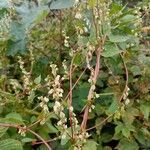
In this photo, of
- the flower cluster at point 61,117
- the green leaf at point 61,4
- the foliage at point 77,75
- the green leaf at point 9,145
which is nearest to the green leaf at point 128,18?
the foliage at point 77,75

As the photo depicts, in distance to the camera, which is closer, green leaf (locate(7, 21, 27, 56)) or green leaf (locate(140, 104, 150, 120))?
green leaf (locate(140, 104, 150, 120))

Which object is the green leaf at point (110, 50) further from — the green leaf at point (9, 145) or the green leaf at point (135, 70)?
the green leaf at point (9, 145)

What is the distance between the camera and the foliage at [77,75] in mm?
1497

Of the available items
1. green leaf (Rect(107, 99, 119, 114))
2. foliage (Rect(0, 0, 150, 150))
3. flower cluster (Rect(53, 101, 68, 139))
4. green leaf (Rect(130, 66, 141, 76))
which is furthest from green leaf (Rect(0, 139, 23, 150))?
green leaf (Rect(130, 66, 141, 76))

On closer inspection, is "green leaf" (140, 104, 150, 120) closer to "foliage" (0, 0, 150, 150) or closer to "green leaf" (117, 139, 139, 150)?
"foliage" (0, 0, 150, 150)

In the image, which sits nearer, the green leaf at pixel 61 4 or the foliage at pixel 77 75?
the foliage at pixel 77 75

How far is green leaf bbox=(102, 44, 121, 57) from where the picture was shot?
4.89 feet

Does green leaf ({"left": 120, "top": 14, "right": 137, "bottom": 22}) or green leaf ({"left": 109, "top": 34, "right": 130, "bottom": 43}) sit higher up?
green leaf ({"left": 120, "top": 14, "right": 137, "bottom": 22})

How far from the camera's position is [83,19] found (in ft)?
5.46

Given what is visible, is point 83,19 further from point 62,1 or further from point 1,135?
point 1,135

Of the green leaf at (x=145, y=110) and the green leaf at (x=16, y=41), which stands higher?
the green leaf at (x=16, y=41)

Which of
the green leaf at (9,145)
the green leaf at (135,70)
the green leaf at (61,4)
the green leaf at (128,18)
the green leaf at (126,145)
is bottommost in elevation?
the green leaf at (126,145)

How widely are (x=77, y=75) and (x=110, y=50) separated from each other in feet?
0.88

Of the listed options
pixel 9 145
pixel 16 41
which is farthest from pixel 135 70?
pixel 9 145
